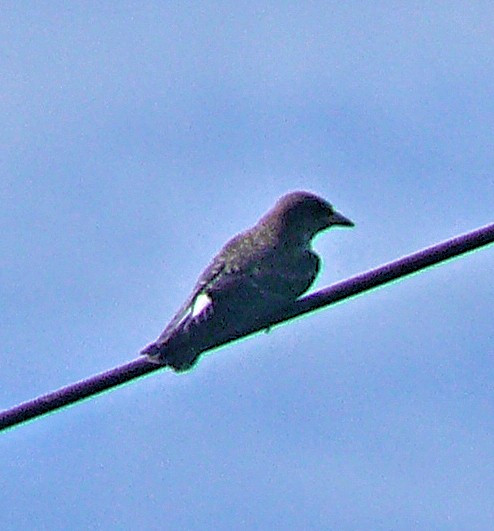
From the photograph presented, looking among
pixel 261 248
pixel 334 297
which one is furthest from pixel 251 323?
pixel 334 297

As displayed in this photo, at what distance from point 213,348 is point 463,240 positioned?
8.72ft

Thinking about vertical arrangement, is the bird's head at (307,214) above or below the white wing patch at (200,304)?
above

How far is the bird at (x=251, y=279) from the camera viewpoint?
8.83 meters

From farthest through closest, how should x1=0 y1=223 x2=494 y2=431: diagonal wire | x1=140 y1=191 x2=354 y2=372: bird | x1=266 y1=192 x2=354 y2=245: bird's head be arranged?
1. x1=266 y1=192 x2=354 y2=245: bird's head
2. x1=140 y1=191 x2=354 y2=372: bird
3. x1=0 y1=223 x2=494 y2=431: diagonal wire

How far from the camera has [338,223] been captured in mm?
12117

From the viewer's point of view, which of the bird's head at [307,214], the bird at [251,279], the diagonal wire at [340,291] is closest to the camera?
the diagonal wire at [340,291]

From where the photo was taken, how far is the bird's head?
11.9 metres

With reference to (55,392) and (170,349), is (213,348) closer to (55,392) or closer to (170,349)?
(170,349)

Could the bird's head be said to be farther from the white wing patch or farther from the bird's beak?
the white wing patch

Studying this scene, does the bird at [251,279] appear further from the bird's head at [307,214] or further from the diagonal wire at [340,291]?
the diagonal wire at [340,291]

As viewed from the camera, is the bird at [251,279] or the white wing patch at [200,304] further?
the white wing patch at [200,304]

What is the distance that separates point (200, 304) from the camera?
377 inches

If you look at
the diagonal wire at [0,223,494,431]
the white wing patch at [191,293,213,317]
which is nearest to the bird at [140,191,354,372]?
the white wing patch at [191,293,213,317]

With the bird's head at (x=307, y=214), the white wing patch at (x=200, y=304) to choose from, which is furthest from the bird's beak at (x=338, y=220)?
the white wing patch at (x=200, y=304)
